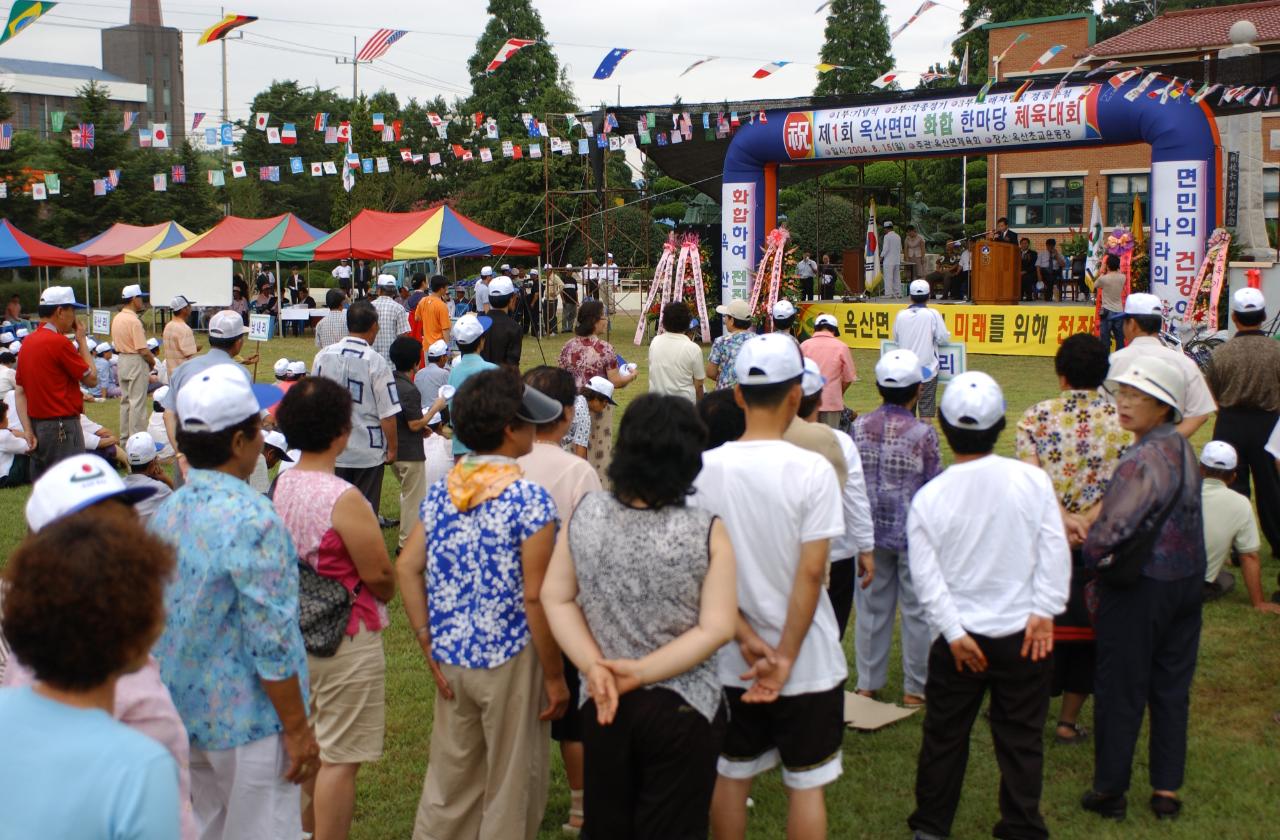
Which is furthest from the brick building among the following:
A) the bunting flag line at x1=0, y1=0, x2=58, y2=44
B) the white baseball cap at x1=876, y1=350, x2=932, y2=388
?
the white baseball cap at x1=876, y1=350, x2=932, y2=388

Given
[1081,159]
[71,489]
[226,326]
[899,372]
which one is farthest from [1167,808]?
[1081,159]

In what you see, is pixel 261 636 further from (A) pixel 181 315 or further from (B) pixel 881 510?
(A) pixel 181 315

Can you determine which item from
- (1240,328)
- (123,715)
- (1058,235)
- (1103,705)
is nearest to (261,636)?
(123,715)

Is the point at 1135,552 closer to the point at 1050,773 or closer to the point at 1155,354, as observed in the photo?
the point at 1050,773

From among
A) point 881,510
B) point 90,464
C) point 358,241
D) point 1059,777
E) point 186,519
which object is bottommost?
point 1059,777

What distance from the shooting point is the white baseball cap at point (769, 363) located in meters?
3.36

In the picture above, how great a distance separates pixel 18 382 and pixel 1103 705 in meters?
7.43

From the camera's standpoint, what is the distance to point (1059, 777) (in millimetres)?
4617

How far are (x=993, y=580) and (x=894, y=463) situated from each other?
1.33 meters

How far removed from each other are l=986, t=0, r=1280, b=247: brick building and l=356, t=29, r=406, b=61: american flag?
64.0 feet

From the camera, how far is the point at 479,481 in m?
3.28

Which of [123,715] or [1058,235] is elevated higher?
[1058,235]

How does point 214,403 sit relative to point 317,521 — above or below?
above

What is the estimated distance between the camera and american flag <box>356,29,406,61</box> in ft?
56.9
